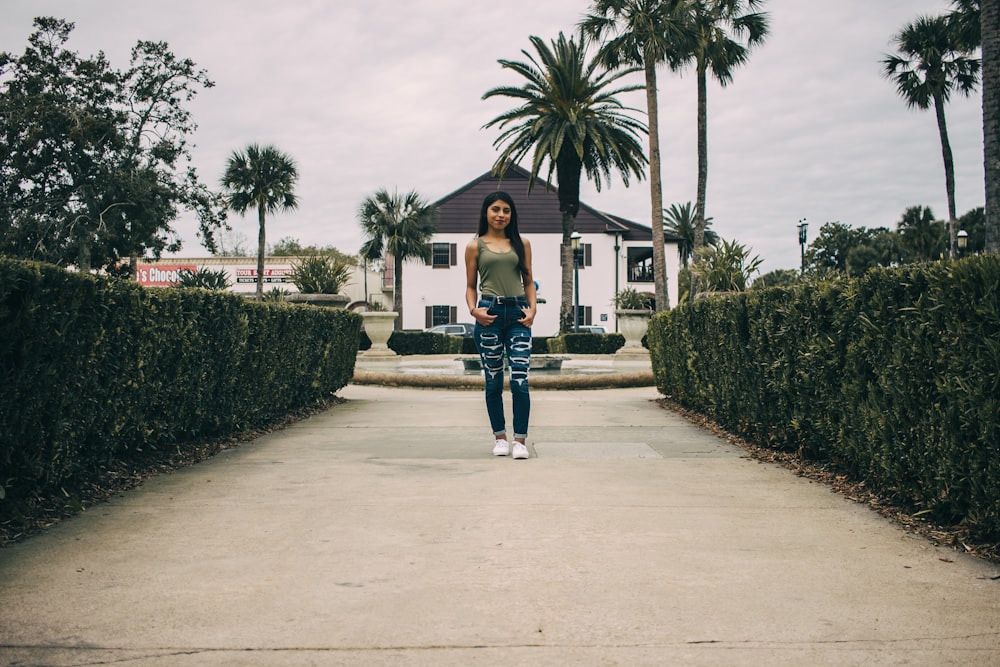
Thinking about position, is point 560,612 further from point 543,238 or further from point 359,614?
point 543,238

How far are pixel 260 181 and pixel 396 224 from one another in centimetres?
749

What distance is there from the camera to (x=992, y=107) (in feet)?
56.3

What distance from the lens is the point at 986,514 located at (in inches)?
140

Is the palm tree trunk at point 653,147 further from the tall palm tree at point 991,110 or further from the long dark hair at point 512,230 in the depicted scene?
the long dark hair at point 512,230

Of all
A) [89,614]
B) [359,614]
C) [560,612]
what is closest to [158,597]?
[89,614]

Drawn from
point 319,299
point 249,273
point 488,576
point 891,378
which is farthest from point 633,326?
point 249,273

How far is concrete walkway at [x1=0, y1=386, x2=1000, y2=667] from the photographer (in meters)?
2.59

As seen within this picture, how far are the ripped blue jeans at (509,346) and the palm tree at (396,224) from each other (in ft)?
128

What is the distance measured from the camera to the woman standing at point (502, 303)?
242 inches

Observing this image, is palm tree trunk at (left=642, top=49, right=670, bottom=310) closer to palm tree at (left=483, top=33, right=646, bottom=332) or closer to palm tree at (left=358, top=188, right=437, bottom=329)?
palm tree at (left=483, top=33, right=646, bottom=332)

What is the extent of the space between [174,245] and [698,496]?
A: 43.4 m

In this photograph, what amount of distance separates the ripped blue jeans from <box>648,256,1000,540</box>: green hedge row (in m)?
1.87

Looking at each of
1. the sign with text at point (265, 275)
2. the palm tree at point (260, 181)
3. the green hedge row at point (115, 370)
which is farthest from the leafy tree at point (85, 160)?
the green hedge row at point (115, 370)

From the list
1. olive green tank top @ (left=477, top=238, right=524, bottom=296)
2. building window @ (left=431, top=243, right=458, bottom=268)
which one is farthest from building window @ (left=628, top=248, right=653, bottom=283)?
olive green tank top @ (left=477, top=238, right=524, bottom=296)
